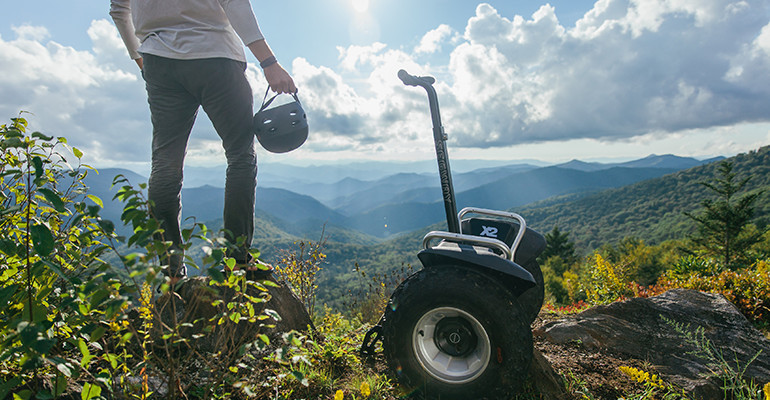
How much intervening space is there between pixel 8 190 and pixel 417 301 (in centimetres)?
214

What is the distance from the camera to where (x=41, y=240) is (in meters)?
1.35

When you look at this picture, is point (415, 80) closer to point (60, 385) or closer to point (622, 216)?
point (60, 385)

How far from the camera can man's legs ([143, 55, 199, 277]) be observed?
2.57 m

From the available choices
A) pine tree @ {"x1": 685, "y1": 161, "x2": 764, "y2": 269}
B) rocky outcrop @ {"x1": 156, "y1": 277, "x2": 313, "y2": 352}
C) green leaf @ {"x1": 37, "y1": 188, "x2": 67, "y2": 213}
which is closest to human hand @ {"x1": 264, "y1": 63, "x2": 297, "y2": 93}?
rocky outcrop @ {"x1": 156, "y1": 277, "x2": 313, "y2": 352}

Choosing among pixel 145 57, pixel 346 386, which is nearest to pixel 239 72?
pixel 145 57

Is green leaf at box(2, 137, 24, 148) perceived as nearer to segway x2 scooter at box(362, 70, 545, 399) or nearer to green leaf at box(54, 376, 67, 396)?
green leaf at box(54, 376, 67, 396)

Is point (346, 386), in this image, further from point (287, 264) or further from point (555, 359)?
point (287, 264)

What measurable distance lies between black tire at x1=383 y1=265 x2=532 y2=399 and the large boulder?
161 cm

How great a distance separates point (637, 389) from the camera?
8.82 feet

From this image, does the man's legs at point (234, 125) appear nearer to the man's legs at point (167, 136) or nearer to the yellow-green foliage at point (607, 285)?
the man's legs at point (167, 136)

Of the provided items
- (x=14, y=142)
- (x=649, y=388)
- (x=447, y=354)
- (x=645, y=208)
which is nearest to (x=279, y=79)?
(x=14, y=142)

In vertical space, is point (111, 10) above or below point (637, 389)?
above

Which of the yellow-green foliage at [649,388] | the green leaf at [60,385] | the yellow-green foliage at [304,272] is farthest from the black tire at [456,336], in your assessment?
the yellow-green foliage at [304,272]

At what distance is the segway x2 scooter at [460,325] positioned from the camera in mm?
2092
